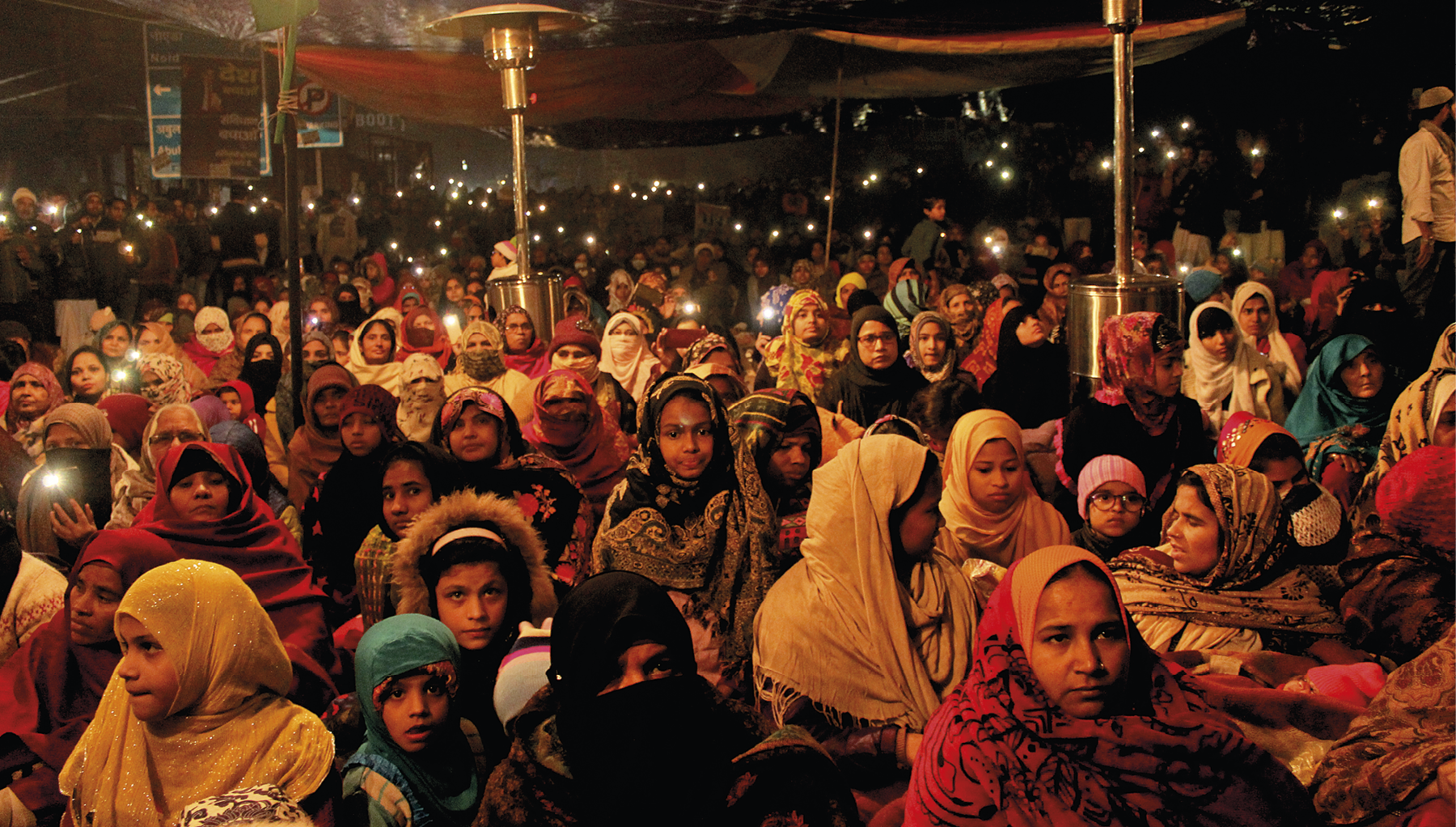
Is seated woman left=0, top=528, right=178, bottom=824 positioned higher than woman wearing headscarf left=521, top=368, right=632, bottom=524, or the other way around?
woman wearing headscarf left=521, top=368, right=632, bottom=524

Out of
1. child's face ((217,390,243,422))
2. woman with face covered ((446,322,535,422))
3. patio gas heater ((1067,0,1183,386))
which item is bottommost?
child's face ((217,390,243,422))

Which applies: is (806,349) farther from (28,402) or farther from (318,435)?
(28,402)

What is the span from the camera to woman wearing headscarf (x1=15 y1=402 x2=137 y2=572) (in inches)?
169

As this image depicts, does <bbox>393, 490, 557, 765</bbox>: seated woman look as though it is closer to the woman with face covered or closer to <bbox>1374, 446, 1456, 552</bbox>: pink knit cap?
<bbox>1374, 446, 1456, 552</bbox>: pink knit cap

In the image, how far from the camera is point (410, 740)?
7.91ft

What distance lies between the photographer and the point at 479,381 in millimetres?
6160

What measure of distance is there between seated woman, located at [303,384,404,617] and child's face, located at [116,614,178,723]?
1728 mm

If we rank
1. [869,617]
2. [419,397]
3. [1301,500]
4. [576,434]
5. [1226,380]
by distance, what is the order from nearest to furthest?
[869,617] → [1301,500] → [576,434] → [419,397] → [1226,380]

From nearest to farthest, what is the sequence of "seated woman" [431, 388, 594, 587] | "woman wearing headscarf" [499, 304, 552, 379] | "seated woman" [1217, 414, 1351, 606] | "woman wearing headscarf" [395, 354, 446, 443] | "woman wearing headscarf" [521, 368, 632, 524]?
"seated woman" [1217, 414, 1351, 606] < "seated woman" [431, 388, 594, 587] < "woman wearing headscarf" [521, 368, 632, 524] < "woman wearing headscarf" [395, 354, 446, 443] < "woman wearing headscarf" [499, 304, 552, 379]

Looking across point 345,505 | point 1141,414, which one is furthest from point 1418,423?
point 345,505

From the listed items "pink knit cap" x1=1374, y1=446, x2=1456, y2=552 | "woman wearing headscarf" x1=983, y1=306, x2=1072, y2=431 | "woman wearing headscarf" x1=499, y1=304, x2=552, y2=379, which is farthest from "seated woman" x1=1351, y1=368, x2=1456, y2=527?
"woman wearing headscarf" x1=499, y1=304, x2=552, y2=379

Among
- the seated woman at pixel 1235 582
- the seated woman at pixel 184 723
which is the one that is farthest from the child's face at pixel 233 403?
the seated woman at pixel 1235 582

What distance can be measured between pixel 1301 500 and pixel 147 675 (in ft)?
10.8

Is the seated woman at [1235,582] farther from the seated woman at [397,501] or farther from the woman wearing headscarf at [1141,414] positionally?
the seated woman at [397,501]
